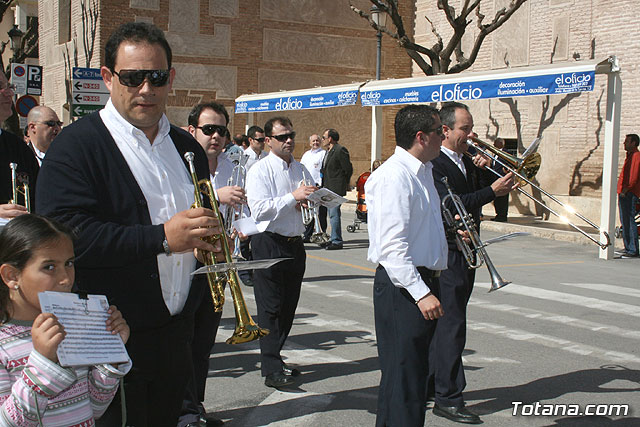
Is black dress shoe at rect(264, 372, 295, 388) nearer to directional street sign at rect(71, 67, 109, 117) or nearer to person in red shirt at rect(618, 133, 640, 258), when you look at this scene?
person in red shirt at rect(618, 133, 640, 258)

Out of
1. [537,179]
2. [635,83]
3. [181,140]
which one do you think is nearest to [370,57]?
[537,179]

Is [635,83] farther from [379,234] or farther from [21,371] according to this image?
[21,371]

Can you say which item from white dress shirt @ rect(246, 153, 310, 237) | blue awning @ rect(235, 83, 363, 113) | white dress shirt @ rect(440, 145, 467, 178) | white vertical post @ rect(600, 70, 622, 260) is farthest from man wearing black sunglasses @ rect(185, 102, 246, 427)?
blue awning @ rect(235, 83, 363, 113)

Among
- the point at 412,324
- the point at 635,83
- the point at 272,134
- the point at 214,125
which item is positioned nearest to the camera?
the point at 412,324

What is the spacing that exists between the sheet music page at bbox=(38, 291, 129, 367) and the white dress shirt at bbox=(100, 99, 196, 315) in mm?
511

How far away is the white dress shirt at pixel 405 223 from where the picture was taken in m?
4.24

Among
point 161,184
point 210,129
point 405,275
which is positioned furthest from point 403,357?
point 210,129

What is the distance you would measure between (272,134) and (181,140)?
3426 millimetres

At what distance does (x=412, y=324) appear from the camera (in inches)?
170

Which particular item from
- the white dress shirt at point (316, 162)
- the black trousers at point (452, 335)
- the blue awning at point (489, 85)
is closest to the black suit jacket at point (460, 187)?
the black trousers at point (452, 335)

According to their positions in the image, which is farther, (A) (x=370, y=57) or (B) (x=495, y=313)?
(A) (x=370, y=57)

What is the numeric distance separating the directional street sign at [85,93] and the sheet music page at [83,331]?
43.5 feet

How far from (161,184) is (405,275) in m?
1.66

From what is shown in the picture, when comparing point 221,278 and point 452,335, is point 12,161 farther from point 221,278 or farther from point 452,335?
point 452,335
